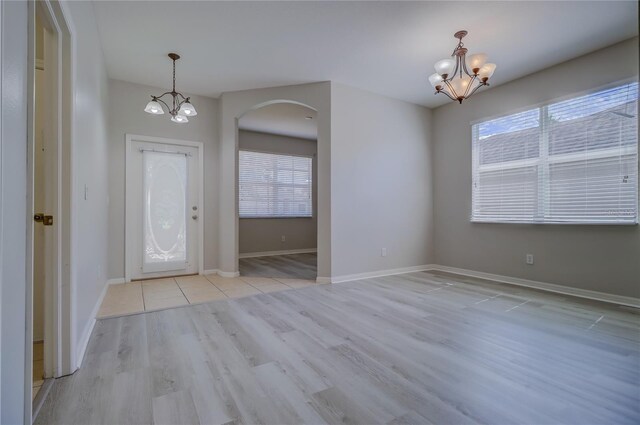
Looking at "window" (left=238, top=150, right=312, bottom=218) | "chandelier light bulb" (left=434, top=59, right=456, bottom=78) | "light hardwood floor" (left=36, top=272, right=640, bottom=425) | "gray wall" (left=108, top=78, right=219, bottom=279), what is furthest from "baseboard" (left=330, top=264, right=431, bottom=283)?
"window" (left=238, top=150, right=312, bottom=218)

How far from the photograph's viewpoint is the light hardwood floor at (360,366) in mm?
1389

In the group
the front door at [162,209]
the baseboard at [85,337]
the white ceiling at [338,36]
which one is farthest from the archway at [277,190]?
the baseboard at [85,337]

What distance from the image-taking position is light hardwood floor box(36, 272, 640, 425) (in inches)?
54.7

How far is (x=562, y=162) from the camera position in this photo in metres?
3.44

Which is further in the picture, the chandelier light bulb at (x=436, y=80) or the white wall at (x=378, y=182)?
the white wall at (x=378, y=182)

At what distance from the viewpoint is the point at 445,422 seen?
1314 mm

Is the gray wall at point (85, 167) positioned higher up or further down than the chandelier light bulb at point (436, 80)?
further down

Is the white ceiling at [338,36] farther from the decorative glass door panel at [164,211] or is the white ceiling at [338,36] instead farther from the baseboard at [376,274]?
the baseboard at [376,274]

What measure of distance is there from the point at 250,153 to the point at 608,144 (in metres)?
5.75

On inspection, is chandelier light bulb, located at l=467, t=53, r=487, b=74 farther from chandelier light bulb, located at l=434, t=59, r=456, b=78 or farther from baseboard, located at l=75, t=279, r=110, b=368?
baseboard, located at l=75, t=279, r=110, b=368

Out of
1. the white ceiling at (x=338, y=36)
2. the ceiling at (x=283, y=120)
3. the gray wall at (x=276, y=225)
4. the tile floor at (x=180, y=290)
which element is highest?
the ceiling at (x=283, y=120)

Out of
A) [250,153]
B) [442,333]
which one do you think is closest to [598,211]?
[442,333]

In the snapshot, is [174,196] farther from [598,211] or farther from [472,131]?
[598,211]

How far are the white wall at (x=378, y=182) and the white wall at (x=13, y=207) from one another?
3128 millimetres
